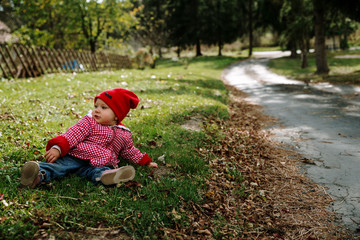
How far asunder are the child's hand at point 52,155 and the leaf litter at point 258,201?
1515 mm

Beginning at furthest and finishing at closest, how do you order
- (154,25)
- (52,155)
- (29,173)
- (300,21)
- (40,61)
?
(154,25) < (300,21) < (40,61) < (52,155) < (29,173)

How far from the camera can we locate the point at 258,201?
3227mm

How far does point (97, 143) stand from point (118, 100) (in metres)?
0.62

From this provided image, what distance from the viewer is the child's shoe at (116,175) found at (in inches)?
119

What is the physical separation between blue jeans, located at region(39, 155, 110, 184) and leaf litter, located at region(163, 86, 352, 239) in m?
1.18

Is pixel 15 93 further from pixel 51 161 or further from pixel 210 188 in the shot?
pixel 210 188

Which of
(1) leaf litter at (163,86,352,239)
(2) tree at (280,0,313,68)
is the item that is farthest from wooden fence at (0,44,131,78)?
(2) tree at (280,0,313,68)

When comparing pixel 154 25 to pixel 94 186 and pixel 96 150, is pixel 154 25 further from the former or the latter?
pixel 94 186

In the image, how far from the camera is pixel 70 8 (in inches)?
870

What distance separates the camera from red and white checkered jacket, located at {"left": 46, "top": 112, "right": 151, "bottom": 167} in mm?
3156

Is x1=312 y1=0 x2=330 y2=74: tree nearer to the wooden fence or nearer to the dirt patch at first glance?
the wooden fence

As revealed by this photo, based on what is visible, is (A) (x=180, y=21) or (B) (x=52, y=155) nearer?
(B) (x=52, y=155)

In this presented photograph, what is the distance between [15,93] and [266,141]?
6.93m

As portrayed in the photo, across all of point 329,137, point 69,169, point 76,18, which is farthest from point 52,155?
point 76,18
